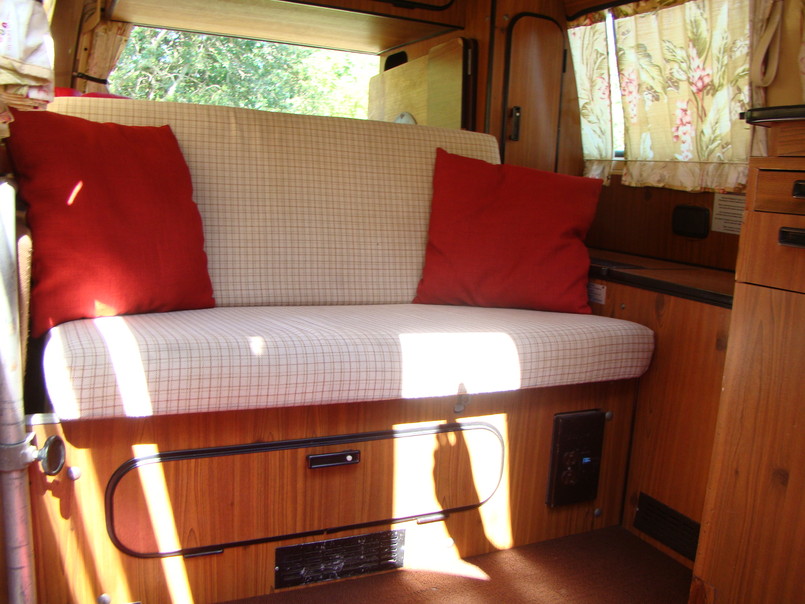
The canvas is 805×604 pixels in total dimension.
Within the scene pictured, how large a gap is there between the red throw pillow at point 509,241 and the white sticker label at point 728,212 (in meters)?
0.52

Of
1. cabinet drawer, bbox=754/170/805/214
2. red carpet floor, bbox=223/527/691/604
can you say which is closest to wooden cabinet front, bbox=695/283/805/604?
cabinet drawer, bbox=754/170/805/214

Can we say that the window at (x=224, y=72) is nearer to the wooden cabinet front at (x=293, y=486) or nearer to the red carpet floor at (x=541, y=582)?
the wooden cabinet front at (x=293, y=486)

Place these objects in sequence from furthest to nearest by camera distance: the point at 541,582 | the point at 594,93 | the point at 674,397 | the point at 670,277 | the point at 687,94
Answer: the point at 594,93 → the point at 687,94 → the point at 670,277 → the point at 674,397 → the point at 541,582

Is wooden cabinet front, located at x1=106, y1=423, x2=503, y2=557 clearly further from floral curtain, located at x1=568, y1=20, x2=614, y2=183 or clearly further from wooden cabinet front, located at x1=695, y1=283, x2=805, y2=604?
floral curtain, located at x1=568, y1=20, x2=614, y2=183

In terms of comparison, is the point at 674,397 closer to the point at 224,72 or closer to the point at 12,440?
the point at 12,440

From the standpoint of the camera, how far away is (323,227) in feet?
6.84

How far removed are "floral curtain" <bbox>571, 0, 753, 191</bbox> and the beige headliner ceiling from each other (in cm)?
82

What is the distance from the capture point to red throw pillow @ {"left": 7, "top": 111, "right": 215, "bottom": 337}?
5.02 ft

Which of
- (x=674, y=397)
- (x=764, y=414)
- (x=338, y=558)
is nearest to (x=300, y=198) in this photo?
(x=338, y=558)

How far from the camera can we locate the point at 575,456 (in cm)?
196

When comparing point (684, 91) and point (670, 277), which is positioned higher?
point (684, 91)

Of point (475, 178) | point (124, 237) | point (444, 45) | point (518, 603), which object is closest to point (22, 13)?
point (124, 237)

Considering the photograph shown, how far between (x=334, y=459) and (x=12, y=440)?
25.6 inches

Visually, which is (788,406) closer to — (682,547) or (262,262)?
(682,547)
